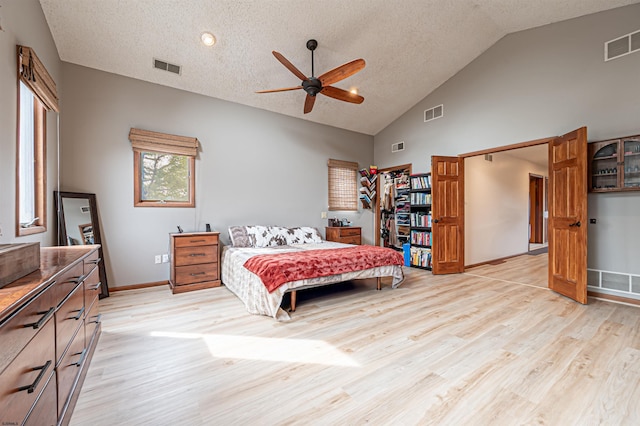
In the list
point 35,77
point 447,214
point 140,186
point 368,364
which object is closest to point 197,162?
point 140,186

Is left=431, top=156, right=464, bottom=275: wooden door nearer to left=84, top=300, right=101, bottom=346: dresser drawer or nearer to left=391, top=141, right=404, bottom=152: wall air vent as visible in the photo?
left=391, top=141, right=404, bottom=152: wall air vent

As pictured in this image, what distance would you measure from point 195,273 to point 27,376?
2.96 metres

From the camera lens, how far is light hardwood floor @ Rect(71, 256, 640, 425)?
1.52m

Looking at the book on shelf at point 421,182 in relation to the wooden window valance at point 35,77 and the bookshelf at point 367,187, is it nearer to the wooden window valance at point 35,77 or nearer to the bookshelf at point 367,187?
the bookshelf at point 367,187

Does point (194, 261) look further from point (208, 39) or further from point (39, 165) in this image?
point (208, 39)

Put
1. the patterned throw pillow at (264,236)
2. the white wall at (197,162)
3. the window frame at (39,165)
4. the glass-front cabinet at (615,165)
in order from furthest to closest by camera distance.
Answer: the patterned throw pillow at (264,236), the white wall at (197,162), the glass-front cabinet at (615,165), the window frame at (39,165)

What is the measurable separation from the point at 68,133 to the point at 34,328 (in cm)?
356

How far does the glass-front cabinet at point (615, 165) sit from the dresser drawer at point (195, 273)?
204 inches

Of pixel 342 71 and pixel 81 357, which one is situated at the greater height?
pixel 342 71

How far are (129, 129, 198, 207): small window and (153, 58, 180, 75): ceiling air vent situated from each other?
2.89 ft

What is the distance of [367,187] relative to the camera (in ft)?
20.5

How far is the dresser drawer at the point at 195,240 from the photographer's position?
367 centimetres

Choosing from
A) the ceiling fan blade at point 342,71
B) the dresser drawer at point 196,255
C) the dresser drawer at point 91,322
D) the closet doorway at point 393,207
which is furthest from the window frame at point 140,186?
the closet doorway at point 393,207

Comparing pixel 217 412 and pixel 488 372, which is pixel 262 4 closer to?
pixel 217 412
